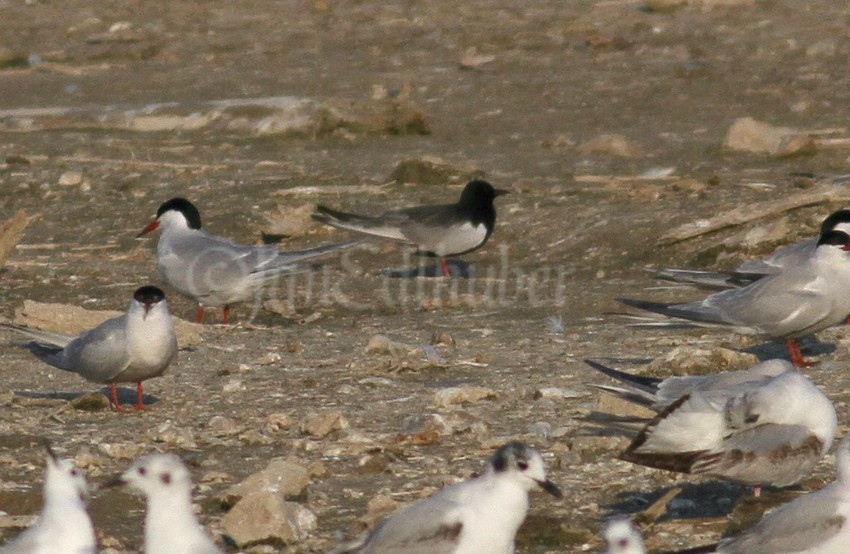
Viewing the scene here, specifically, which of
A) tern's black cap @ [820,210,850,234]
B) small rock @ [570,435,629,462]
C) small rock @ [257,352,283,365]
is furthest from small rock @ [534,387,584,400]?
tern's black cap @ [820,210,850,234]

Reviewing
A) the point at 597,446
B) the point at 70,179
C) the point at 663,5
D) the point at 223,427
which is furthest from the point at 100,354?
the point at 663,5

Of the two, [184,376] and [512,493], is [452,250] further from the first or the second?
[512,493]

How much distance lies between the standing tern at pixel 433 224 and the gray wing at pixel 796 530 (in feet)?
16.6

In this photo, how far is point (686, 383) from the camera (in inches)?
196

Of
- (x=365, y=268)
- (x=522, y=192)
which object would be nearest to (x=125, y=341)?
(x=365, y=268)

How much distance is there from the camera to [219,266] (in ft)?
26.1

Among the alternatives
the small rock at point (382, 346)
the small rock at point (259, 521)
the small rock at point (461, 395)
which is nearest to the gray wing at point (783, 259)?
the small rock at point (382, 346)

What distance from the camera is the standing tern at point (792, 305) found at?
6.75 metres

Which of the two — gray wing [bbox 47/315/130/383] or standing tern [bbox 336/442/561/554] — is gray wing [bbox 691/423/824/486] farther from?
gray wing [bbox 47/315/130/383]

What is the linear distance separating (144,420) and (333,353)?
1.31 meters

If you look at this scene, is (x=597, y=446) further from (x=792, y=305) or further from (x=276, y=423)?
(x=792, y=305)

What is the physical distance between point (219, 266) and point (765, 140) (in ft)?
14.1

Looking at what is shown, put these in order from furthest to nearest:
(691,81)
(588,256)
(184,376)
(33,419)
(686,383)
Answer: (691,81)
(588,256)
(184,376)
(33,419)
(686,383)

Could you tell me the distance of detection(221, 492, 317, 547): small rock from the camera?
4484 mm
